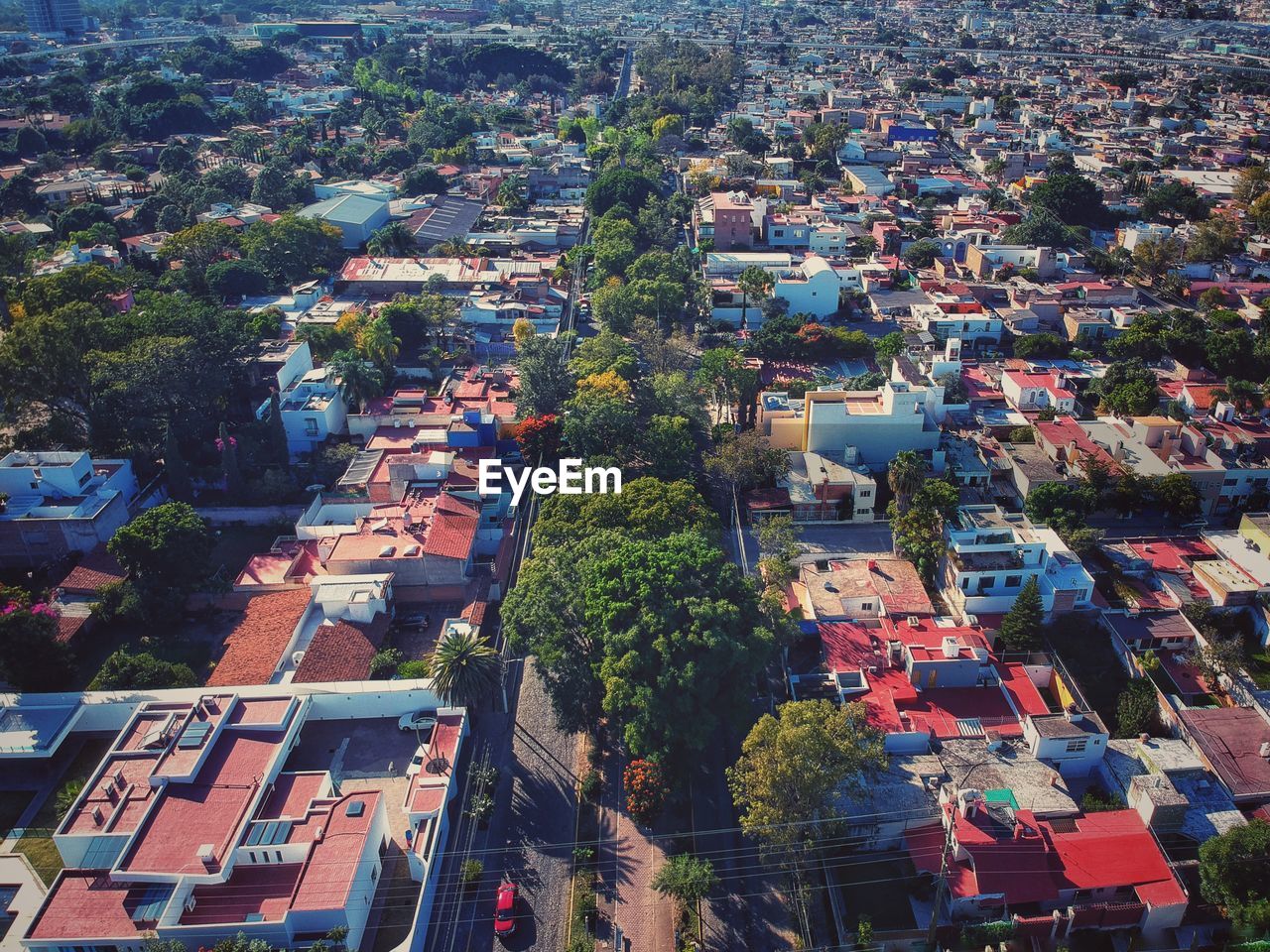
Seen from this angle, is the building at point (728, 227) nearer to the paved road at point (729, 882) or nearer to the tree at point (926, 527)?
the tree at point (926, 527)

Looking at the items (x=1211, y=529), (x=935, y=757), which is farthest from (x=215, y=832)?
(x=1211, y=529)

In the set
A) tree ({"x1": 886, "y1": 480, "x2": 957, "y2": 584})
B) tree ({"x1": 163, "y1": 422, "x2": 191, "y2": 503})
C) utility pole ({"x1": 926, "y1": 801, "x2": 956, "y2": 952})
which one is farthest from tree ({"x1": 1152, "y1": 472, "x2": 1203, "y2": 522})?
tree ({"x1": 163, "y1": 422, "x2": 191, "y2": 503})

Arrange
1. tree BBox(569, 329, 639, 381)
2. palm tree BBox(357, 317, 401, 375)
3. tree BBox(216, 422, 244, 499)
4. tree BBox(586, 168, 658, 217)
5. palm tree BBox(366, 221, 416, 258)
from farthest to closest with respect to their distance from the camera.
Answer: tree BBox(586, 168, 658, 217) → palm tree BBox(366, 221, 416, 258) → palm tree BBox(357, 317, 401, 375) → tree BBox(569, 329, 639, 381) → tree BBox(216, 422, 244, 499)

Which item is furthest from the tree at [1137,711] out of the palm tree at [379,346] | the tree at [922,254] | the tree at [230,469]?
the tree at [922,254]

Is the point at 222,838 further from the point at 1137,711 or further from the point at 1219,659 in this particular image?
the point at 1219,659

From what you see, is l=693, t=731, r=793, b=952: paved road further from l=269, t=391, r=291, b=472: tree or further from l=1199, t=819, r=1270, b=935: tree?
l=269, t=391, r=291, b=472: tree

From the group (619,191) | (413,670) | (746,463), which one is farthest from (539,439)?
(619,191)

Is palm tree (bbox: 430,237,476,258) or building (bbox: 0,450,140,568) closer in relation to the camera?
building (bbox: 0,450,140,568)
